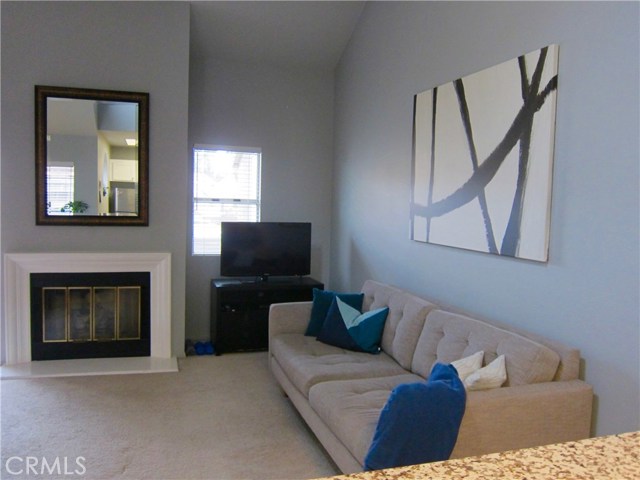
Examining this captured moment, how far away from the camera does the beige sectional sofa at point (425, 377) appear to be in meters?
2.22

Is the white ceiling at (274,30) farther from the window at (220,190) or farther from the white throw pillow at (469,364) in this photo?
the white throw pillow at (469,364)

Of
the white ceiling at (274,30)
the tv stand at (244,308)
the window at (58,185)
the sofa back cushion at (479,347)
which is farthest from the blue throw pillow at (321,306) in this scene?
the white ceiling at (274,30)

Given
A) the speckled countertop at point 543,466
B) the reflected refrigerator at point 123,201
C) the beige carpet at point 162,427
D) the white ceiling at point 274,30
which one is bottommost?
the beige carpet at point 162,427

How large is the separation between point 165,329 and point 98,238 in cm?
99

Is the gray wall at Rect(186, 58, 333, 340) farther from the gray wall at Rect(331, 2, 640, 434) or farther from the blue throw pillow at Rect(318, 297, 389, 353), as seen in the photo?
the blue throw pillow at Rect(318, 297, 389, 353)

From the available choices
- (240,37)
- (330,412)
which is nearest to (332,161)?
(240,37)

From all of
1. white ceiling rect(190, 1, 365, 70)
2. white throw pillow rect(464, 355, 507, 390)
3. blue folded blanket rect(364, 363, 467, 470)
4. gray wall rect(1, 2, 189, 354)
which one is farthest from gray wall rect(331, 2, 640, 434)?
gray wall rect(1, 2, 189, 354)

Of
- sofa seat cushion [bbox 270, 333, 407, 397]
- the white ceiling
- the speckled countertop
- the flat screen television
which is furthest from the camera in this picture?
the flat screen television

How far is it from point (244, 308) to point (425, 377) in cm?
232

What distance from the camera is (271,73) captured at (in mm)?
5668

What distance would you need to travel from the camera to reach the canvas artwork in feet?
8.95

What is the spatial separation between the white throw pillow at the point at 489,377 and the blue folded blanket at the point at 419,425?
11.2 inches

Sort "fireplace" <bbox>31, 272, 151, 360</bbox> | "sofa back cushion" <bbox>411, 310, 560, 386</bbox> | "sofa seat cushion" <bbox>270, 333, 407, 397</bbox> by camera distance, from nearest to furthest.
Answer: "sofa back cushion" <bbox>411, 310, 560, 386</bbox> < "sofa seat cushion" <bbox>270, 333, 407, 397</bbox> < "fireplace" <bbox>31, 272, 151, 360</bbox>

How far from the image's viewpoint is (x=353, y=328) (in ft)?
12.3
